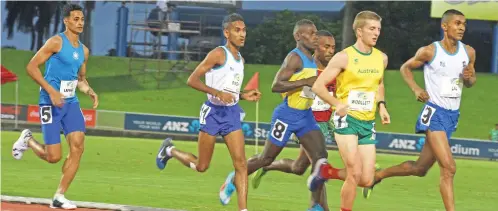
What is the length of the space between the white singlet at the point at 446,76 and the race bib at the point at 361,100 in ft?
4.52

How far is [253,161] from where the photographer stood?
15.1 metres

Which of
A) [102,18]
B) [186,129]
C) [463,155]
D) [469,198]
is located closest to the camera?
[469,198]

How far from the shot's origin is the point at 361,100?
12.5 meters

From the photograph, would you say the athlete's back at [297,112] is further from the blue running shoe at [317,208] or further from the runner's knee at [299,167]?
the blue running shoe at [317,208]

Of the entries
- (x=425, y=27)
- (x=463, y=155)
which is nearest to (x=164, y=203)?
(x=463, y=155)

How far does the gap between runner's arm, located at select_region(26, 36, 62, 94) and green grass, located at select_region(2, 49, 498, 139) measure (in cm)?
3211

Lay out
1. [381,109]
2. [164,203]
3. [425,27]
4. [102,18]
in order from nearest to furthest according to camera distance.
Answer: [381,109] < [164,203] < [425,27] < [102,18]

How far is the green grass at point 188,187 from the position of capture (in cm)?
1684

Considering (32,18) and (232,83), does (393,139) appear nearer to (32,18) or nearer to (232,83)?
(232,83)

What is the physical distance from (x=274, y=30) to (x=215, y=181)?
35309 millimetres

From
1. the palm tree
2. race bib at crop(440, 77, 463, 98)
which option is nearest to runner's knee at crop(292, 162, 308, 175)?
race bib at crop(440, 77, 463, 98)

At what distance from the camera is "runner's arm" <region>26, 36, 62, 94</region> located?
536 inches

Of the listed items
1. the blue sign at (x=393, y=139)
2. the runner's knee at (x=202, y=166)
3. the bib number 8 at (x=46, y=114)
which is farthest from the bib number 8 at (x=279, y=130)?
the blue sign at (x=393, y=139)

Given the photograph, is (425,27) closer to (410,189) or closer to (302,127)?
(410,189)
